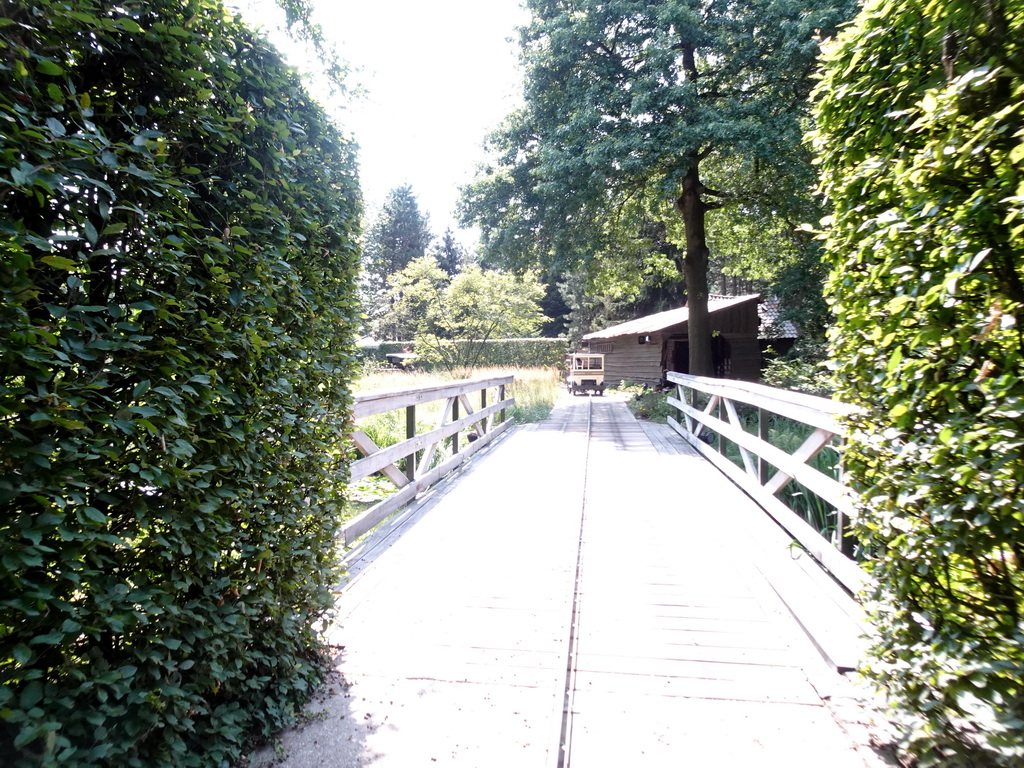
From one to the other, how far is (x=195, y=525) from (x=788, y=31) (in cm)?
1421

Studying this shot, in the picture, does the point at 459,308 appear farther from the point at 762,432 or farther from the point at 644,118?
the point at 762,432

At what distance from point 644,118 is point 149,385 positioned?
13.6m

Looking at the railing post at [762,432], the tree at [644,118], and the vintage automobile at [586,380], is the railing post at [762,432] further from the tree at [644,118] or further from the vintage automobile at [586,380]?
the vintage automobile at [586,380]

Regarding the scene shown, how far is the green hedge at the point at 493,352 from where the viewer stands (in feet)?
76.0

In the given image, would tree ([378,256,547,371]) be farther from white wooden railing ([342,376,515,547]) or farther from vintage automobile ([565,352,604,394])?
white wooden railing ([342,376,515,547])

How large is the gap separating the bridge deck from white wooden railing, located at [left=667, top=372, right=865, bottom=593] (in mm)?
394

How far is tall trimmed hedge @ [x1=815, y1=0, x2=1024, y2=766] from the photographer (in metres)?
1.48

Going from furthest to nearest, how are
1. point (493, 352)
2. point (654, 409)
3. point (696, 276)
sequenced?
point (493, 352) < point (696, 276) < point (654, 409)

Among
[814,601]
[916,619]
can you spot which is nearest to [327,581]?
[916,619]

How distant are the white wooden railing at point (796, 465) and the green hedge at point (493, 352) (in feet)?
45.5

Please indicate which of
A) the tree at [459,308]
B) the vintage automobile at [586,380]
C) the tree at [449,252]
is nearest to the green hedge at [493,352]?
the tree at [459,308]

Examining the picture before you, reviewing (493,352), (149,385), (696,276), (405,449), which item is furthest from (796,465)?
(493,352)

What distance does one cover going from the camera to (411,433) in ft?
18.8

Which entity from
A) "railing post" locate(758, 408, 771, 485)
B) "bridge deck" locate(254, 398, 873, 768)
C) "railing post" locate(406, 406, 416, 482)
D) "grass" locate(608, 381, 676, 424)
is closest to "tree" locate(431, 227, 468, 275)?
"grass" locate(608, 381, 676, 424)
